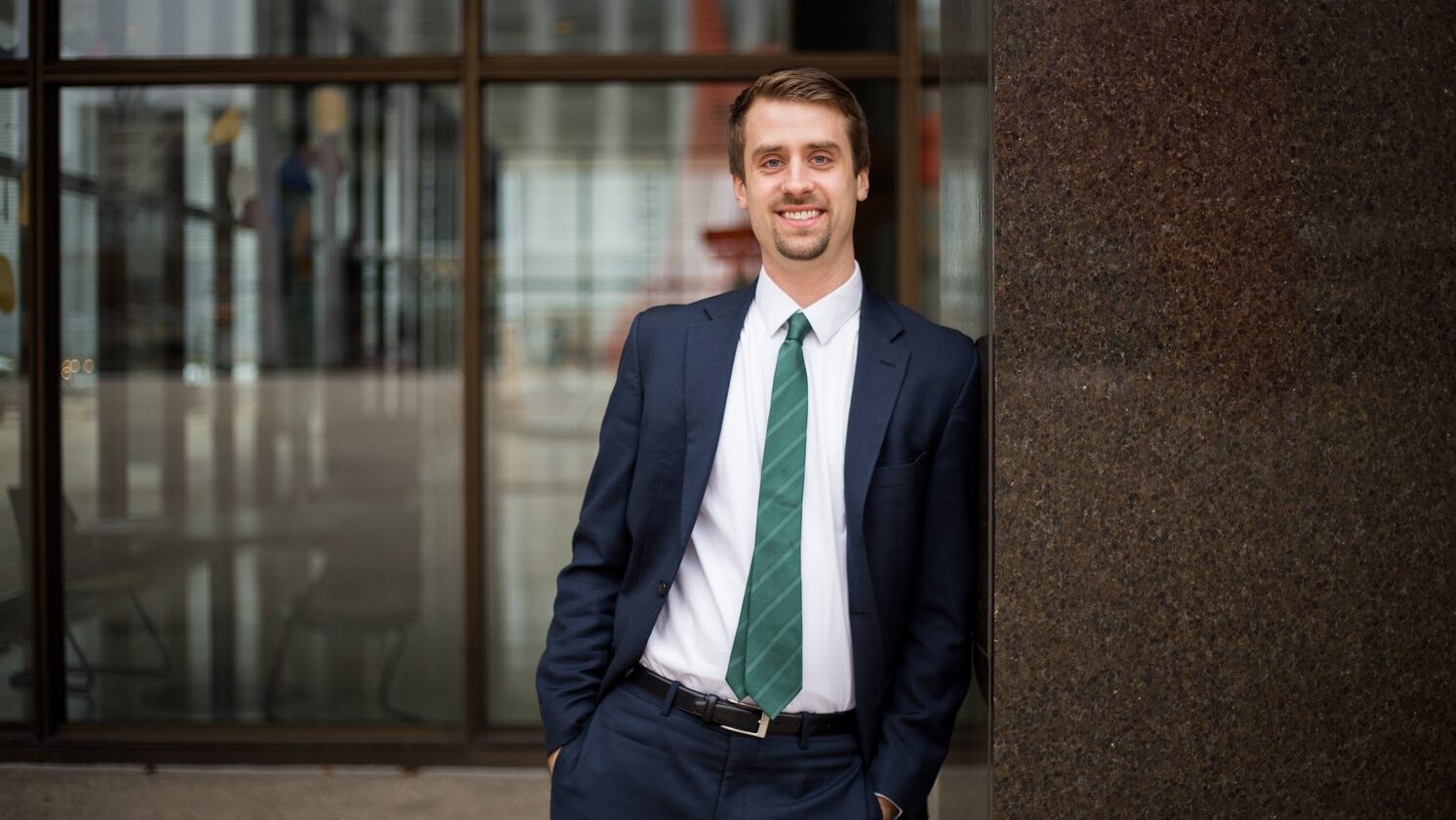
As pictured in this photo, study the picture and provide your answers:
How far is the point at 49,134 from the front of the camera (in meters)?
5.43

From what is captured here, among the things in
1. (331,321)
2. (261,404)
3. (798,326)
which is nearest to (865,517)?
(798,326)

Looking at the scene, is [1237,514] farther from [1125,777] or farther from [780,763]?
[780,763]

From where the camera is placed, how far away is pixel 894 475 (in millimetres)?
2436

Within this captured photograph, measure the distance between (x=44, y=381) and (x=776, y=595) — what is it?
4.10 metres

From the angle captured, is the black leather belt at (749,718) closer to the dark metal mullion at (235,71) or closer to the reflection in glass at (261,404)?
the reflection in glass at (261,404)

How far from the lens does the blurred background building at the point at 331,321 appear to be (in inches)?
213

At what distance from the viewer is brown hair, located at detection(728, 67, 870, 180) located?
247cm

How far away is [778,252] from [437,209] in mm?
3319

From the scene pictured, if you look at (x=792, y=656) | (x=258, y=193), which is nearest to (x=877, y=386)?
(x=792, y=656)

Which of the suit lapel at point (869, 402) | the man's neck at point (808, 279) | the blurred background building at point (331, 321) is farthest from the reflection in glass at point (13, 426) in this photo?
the suit lapel at point (869, 402)

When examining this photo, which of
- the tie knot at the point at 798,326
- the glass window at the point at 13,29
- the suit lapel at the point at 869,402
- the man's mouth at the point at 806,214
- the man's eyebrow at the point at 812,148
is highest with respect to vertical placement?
the glass window at the point at 13,29

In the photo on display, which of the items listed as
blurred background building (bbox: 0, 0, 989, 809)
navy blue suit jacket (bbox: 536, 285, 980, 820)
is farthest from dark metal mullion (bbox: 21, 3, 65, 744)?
navy blue suit jacket (bbox: 536, 285, 980, 820)

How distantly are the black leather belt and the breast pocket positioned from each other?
42 cm

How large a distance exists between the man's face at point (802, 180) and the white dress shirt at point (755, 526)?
117 millimetres
